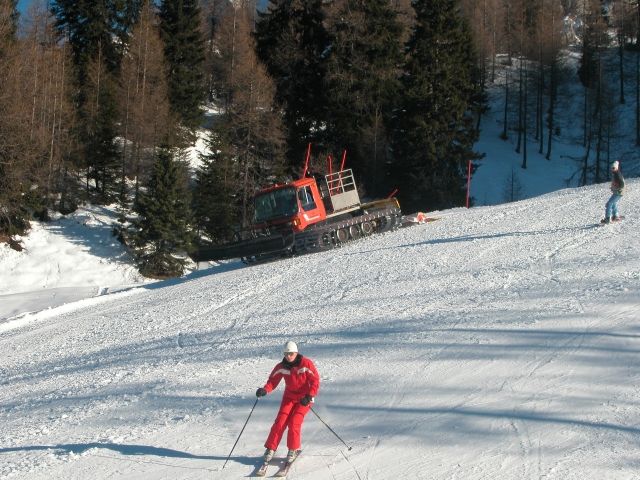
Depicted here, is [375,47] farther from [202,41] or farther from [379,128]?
[202,41]

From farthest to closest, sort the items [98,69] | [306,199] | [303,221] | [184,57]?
[184,57] < [98,69] < [306,199] < [303,221]

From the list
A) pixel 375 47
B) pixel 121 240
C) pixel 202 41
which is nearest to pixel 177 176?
pixel 121 240

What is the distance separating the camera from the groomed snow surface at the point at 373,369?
691 cm

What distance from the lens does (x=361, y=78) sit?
38.5 meters

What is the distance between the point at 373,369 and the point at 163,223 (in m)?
22.2

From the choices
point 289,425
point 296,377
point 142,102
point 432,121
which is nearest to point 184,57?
point 142,102

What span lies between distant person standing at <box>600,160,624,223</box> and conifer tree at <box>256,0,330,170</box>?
2264 cm

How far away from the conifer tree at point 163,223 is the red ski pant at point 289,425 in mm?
23731

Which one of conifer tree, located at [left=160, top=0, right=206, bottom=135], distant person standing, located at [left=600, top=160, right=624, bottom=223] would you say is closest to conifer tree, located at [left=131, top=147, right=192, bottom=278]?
conifer tree, located at [left=160, top=0, right=206, bottom=135]

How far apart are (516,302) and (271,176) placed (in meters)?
24.3

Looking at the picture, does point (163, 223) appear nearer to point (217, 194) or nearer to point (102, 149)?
point (217, 194)

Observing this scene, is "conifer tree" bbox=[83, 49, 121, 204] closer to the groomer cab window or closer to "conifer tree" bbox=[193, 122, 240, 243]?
"conifer tree" bbox=[193, 122, 240, 243]

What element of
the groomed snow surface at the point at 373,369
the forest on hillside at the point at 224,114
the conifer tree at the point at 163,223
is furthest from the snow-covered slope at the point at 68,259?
the groomed snow surface at the point at 373,369

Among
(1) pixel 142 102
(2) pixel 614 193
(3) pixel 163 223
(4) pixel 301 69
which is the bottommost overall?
(3) pixel 163 223
